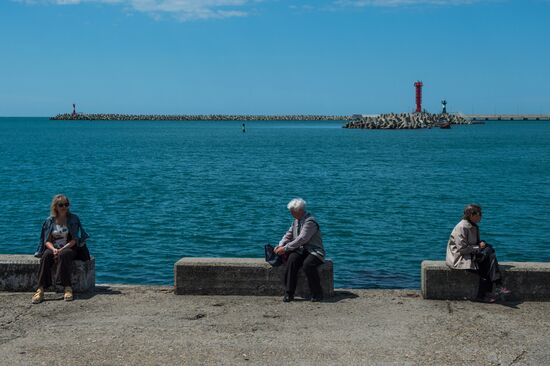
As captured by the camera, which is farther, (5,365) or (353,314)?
(353,314)

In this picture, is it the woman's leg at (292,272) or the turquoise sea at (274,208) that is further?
the turquoise sea at (274,208)

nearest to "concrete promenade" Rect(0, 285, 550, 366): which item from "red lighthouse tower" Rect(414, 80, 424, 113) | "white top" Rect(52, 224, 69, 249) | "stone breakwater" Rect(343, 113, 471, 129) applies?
"white top" Rect(52, 224, 69, 249)

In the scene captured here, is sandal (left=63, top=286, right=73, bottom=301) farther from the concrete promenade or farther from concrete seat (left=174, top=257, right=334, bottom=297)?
concrete seat (left=174, top=257, right=334, bottom=297)

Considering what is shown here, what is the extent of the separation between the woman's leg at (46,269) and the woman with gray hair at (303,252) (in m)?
3.03

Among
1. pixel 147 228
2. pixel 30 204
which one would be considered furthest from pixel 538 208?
pixel 30 204

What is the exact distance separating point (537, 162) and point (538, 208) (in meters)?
32.9

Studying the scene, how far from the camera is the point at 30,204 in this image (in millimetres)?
33094

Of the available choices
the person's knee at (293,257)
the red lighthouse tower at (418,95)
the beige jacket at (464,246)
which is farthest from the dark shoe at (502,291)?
the red lighthouse tower at (418,95)

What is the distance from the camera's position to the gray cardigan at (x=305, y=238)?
32.3 ft

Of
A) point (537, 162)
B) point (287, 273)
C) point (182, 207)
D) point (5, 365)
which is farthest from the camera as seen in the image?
point (537, 162)

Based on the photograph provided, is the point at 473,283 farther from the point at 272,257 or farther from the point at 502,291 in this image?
the point at 272,257

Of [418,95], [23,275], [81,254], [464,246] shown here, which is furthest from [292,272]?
[418,95]

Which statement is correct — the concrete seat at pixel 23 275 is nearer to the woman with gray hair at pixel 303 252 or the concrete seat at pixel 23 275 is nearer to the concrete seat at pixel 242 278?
the concrete seat at pixel 242 278

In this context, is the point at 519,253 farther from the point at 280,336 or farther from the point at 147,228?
the point at 280,336
